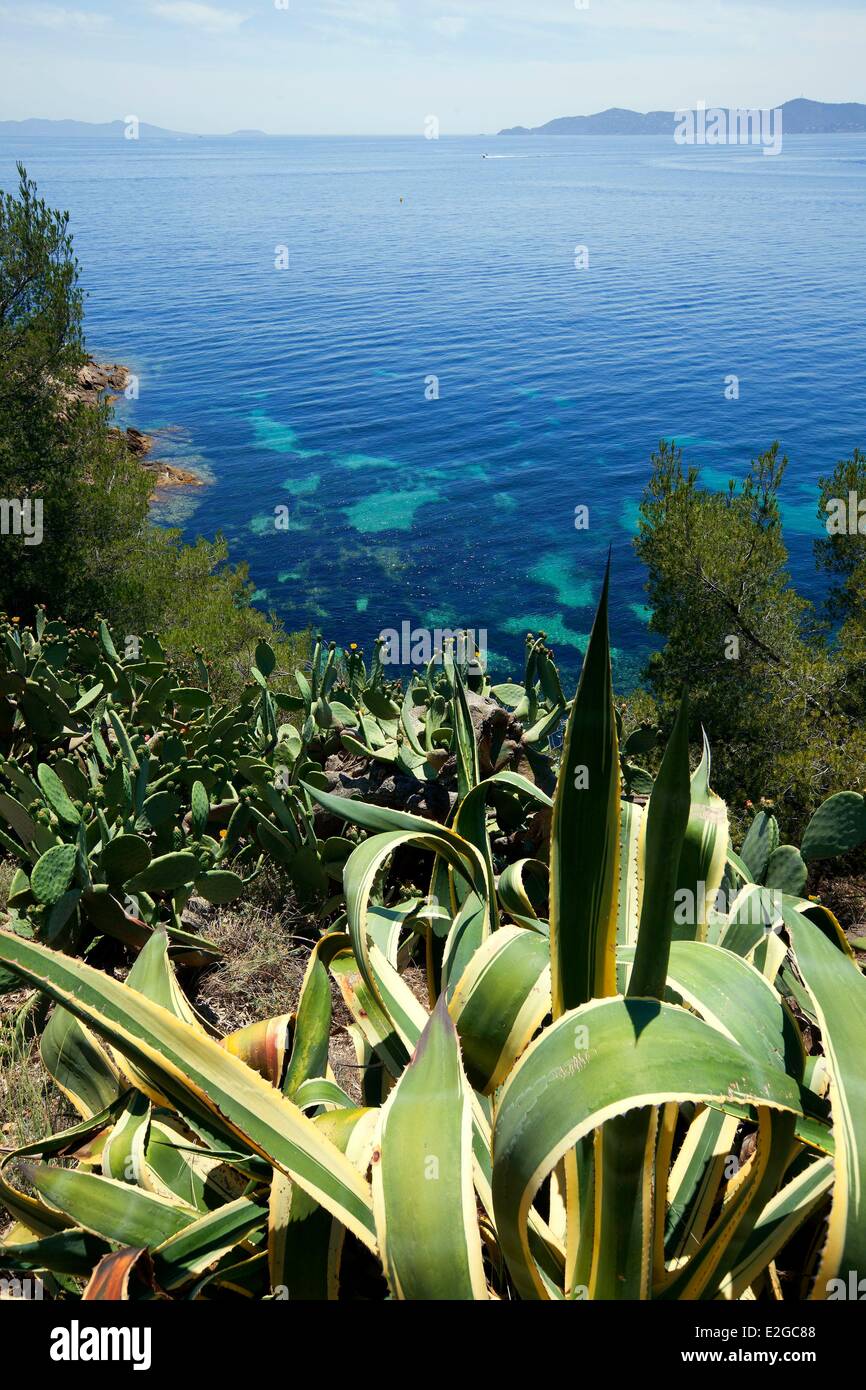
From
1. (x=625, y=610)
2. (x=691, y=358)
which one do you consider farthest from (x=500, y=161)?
(x=625, y=610)

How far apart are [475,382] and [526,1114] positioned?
45.1 m

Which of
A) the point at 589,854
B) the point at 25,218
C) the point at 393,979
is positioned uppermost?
the point at 25,218

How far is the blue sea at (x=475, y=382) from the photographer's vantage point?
26984 millimetres

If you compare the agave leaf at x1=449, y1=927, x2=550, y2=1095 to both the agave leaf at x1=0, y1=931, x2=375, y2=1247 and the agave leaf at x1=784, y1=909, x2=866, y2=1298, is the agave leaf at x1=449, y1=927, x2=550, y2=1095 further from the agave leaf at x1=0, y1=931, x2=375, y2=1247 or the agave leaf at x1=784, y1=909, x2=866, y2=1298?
the agave leaf at x1=784, y1=909, x2=866, y2=1298

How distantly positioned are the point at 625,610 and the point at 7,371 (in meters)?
15.8

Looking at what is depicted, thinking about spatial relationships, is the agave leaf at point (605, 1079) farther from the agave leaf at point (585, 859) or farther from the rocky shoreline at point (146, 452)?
the rocky shoreline at point (146, 452)

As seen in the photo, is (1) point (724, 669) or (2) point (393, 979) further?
(1) point (724, 669)

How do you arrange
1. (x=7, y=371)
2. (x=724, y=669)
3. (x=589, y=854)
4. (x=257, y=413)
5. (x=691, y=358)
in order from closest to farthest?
1. (x=589, y=854)
2. (x=724, y=669)
3. (x=7, y=371)
4. (x=257, y=413)
5. (x=691, y=358)

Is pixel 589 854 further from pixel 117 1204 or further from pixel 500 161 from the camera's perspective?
pixel 500 161

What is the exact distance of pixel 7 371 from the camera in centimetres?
1282

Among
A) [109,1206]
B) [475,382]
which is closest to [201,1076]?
[109,1206]

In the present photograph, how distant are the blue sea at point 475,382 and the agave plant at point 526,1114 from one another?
561mm

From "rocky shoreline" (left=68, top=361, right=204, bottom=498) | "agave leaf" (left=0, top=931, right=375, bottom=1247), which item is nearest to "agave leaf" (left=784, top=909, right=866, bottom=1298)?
"agave leaf" (left=0, top=931, right=375, bottom=1247)
